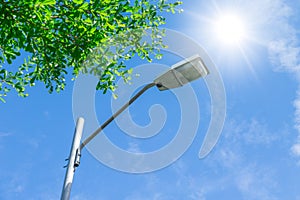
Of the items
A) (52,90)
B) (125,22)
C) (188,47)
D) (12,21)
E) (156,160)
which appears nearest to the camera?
(156,160)

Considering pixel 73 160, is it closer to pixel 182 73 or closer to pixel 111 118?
pixel 111 118

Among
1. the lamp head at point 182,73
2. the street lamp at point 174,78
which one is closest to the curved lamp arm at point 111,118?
the street lamp at point 174,78

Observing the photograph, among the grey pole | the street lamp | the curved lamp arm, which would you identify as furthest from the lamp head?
the grey pole

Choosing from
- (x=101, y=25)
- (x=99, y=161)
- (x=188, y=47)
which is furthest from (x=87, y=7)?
(x=99, y=161)

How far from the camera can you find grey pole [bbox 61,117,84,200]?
4480 mm

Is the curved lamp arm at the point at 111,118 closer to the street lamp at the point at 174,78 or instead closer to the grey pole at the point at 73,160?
the street lamp at the point at 174,78

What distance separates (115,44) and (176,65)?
212 cm

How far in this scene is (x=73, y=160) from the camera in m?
→ 4.89

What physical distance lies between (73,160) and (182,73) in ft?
7.54

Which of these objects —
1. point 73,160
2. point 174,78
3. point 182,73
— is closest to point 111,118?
point 73,160

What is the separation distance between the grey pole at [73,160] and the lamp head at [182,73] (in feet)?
5.10

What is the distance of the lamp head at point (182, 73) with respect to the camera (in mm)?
5750

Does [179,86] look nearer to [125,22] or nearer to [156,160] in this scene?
[156,160]

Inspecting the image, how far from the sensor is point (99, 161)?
5254 mm
